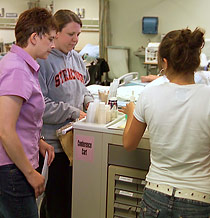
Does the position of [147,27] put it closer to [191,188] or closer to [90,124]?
[90,124]

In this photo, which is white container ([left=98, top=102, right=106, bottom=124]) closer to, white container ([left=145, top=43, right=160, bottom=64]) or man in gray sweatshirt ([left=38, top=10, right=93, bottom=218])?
man in gray sweatshirt ([left=38, top=10, right=93, bottom=218])

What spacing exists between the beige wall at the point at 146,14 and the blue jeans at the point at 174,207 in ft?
14.2

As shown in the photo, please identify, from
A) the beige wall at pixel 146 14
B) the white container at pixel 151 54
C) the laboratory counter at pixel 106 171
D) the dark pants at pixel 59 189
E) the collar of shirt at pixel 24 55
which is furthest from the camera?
the beige wall at pixel 146 14

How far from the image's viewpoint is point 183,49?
1.18 m

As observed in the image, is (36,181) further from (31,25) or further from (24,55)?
Answer: (31,25)

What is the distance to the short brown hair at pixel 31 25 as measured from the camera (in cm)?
131

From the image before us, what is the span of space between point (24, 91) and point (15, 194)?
0.43 meters

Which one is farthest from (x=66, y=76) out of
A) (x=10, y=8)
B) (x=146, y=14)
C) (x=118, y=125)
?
(x=10, y=8)

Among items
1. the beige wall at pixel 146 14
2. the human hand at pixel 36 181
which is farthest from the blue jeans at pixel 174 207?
the beige wall at pixel 146 14

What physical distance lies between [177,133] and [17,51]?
72 cm

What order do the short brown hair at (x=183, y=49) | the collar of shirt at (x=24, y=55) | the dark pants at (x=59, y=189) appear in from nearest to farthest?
the short brown hair at (x=183, y=49) → the collar of shirt at (x=24, y=55) → the dark pants at (x=59, y=189)

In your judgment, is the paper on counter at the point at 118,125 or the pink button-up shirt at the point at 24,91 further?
the paper on counter at the point at 118,125

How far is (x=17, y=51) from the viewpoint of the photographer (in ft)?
4.22

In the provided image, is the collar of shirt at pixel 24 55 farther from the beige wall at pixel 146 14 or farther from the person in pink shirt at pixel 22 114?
the beige wall at pixel 146 14
